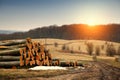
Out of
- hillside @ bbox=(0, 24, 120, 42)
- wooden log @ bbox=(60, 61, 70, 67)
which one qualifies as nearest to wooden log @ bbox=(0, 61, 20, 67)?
wooden log @ bbox=(60, 61, 70, 67)

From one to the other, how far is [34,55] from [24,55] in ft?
4.50

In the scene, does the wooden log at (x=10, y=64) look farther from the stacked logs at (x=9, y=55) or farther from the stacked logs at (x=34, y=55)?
the stacked logs at (x=34, y=55)

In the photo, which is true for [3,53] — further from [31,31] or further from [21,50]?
[31,31]

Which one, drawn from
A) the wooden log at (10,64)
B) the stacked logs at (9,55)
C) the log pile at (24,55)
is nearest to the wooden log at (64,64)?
the log pile at (24,55)

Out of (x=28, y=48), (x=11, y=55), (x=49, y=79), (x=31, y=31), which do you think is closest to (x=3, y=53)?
(x=11, y=55)

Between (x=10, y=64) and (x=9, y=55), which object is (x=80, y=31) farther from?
(x=10, y=64)

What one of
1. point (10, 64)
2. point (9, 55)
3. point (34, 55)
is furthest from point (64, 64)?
point (10, 64)

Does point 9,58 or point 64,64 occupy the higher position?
point 9,58

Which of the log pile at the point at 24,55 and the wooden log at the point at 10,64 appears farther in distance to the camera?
the log pile at the point at 24,55

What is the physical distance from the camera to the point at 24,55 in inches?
859

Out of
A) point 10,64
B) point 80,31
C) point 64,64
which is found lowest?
point 64,64

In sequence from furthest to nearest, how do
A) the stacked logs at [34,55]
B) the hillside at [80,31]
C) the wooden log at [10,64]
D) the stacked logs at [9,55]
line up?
the hillside at [80,31] < the stacked logs at [34,55] < the stacked logs at [9,55] < the wooden log at [10,64]

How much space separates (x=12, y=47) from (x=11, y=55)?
1.23 m

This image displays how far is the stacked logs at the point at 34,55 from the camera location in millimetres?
21891
